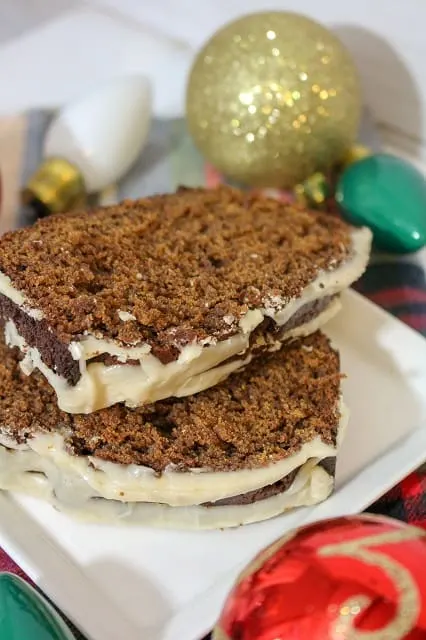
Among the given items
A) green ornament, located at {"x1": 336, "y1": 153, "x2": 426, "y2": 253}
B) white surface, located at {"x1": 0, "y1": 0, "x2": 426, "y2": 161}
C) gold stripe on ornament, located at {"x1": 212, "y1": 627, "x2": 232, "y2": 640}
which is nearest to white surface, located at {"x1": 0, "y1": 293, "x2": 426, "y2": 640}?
gold stripe on ornament, located at {"x1": 212, "y1": 627, "x2": 232, "y2": 640}

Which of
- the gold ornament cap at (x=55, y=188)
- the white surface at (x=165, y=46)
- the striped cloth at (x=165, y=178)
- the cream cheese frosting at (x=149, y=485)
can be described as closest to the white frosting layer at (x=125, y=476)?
the cream cheese frosting at (x=149, y=485)

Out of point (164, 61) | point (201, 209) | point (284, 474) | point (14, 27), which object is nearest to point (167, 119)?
point (164, 61)

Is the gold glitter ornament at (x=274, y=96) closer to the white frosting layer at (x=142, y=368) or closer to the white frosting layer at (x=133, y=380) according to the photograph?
the white frosting layer at (x=142, y=368)

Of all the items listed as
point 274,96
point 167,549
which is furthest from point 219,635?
point 274,96

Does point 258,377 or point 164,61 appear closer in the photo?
point 258,377

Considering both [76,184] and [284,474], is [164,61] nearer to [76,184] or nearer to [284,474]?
[76,184]

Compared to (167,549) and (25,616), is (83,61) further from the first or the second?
(25,616)
